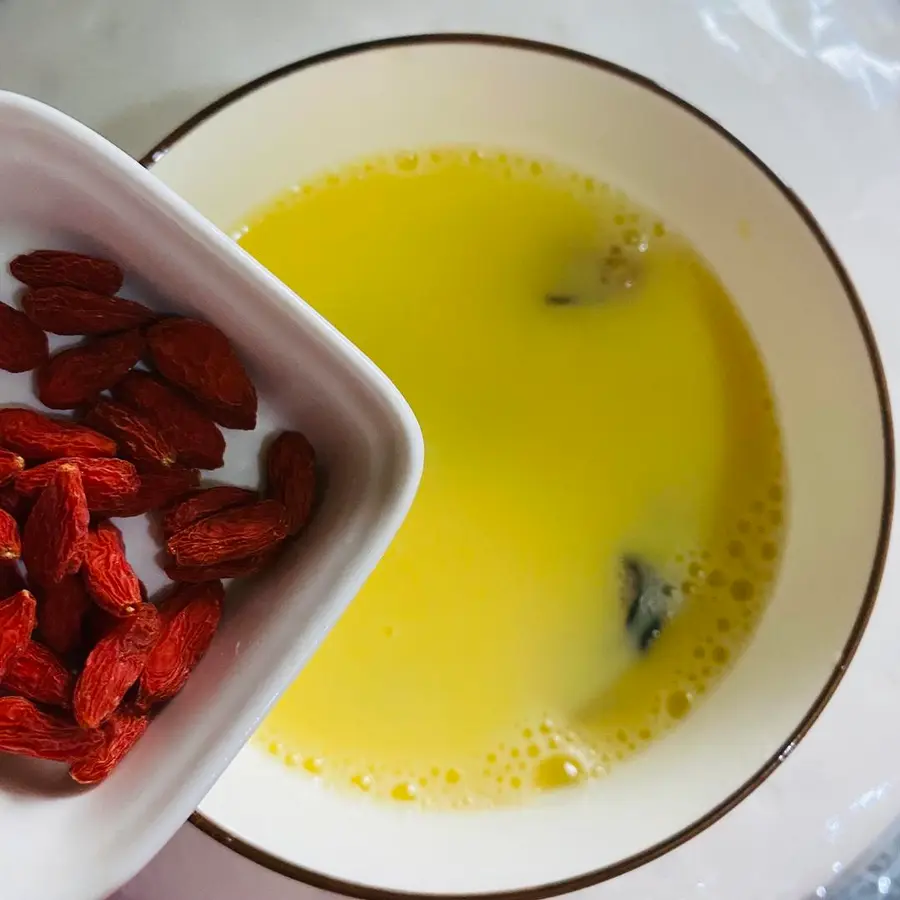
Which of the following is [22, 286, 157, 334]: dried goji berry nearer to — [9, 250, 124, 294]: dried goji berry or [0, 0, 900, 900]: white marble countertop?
[9, 250, 124, 294]: dried goji berry

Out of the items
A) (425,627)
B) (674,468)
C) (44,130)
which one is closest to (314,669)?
(425,627)

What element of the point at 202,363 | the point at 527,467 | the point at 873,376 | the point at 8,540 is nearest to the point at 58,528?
the point at 8,540

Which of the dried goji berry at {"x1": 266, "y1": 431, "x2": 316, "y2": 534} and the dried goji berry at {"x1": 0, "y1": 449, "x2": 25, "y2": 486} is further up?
the dried goji berry at {"x1": 266, "y1": 431, "x2": 316, "y2": 534}

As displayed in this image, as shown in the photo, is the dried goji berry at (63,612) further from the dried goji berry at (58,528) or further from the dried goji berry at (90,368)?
the dried goji berry at (90,368)

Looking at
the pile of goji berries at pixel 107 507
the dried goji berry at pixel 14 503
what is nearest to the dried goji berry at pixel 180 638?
the pile of goji berries at pixel 107 507

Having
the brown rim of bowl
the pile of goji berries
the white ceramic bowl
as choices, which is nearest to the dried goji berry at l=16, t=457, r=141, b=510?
the pile of goji berries

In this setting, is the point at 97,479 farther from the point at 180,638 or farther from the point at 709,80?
the point at 709,80
